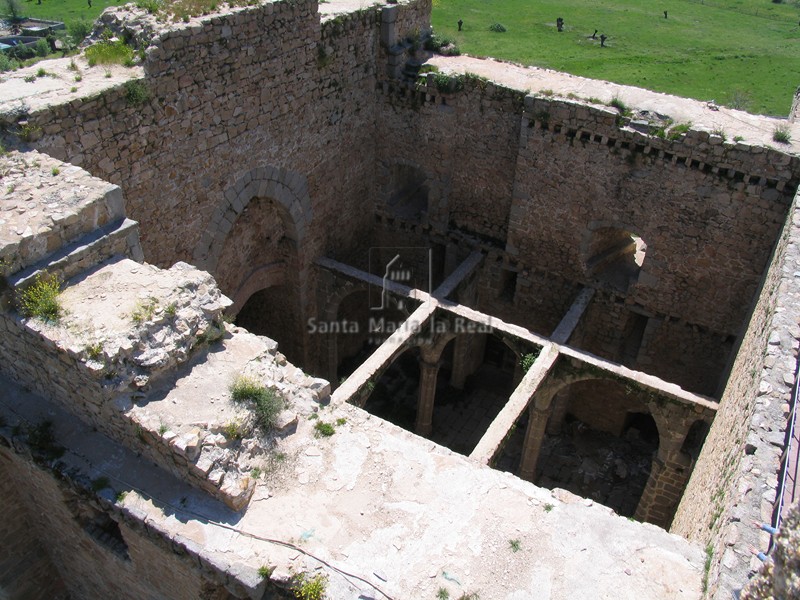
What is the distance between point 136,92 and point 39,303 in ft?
10.7

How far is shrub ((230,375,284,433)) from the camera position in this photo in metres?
6.71

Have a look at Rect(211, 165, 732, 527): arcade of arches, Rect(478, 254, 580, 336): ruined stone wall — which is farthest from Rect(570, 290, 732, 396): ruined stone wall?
Rect(478, 254, 580, 336): ruined stone wall

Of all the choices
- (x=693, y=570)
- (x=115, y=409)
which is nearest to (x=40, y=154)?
(x=115, y=409)

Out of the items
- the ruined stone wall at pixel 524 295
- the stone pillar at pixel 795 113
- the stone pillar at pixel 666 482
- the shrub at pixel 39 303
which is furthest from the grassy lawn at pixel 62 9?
the stone pillar at pixel 666 482

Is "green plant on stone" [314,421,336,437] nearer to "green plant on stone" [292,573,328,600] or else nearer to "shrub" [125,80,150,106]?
"green plant on stone" [292,573,328,600]

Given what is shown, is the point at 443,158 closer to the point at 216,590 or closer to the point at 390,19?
the point at 390,19

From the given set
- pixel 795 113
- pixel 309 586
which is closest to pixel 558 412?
pixel 795 113

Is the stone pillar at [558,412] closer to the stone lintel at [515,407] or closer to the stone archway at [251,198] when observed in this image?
the stone lintel at [515,407]

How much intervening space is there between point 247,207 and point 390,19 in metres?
4.30

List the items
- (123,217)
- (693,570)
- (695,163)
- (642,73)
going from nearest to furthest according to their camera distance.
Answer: (693,570) < (123,217) < (695,163) < (642,73)

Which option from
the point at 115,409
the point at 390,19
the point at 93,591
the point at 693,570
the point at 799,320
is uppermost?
the point at 390,19

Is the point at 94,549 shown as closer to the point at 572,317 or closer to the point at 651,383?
the point at 651,383

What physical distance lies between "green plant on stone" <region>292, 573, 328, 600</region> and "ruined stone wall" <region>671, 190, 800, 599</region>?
10.3 ft

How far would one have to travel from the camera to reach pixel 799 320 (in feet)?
22.4
